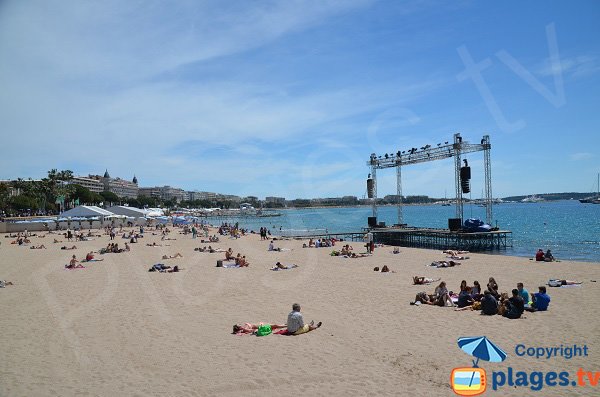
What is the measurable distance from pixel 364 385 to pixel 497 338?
11.4 feet

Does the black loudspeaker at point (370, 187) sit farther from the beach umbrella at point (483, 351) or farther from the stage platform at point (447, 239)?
the beach umbrella at point (483, 351)

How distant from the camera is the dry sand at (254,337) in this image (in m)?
6.02

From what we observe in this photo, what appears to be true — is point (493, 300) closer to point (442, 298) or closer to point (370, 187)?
point (442, 298)

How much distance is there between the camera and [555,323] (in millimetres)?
8719

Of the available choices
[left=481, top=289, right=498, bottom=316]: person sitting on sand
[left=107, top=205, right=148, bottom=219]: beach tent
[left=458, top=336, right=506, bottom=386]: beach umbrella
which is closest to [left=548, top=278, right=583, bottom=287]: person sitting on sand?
[left=481, top=289, right=498, bottom=316]: person sitting on sand

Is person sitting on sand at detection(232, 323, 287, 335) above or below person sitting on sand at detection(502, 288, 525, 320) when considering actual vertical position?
below

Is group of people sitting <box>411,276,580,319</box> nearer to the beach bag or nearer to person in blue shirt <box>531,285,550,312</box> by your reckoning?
person in blue shirt <box>531,285,550,312</box>

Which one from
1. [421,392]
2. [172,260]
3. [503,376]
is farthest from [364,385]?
[172,260]

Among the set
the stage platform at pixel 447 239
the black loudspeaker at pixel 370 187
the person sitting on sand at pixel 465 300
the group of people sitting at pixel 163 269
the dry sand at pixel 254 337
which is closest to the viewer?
the dry sand at pixel 254 337

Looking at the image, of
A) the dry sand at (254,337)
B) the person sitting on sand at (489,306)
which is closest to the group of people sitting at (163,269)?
the dry sand at (254,337)

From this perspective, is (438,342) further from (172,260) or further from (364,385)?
(172,260)

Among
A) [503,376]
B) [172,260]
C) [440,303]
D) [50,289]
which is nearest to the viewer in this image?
[503,376]

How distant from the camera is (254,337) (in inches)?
322

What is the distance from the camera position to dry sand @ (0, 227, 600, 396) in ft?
19.8
